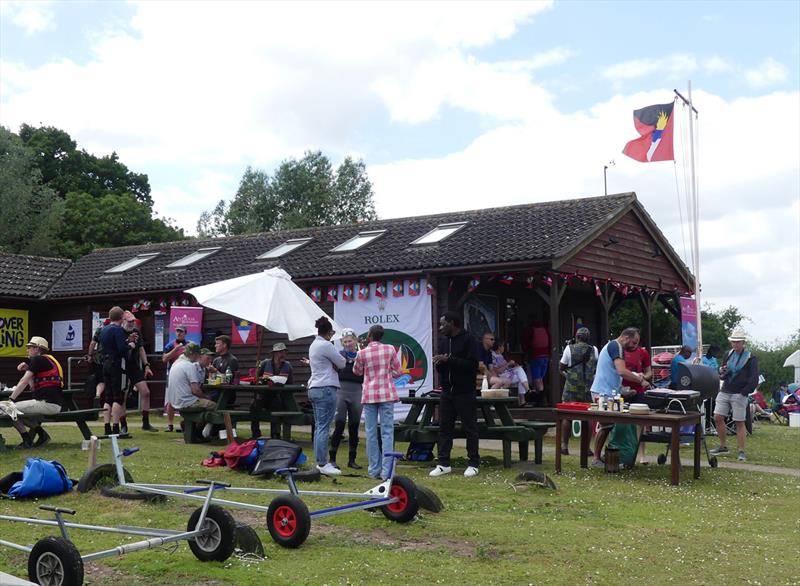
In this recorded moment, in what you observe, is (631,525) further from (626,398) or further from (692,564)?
(626,398)

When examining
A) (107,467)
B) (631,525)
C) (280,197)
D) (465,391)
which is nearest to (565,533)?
(631,525)

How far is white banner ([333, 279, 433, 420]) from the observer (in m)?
18.5

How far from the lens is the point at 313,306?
576 inches

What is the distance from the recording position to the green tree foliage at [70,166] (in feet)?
160

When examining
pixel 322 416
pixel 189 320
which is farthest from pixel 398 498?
pixel 189 320

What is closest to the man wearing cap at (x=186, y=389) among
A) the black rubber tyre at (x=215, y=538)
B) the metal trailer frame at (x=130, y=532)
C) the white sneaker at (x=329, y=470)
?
the white sneaker at (x=329, y=470)

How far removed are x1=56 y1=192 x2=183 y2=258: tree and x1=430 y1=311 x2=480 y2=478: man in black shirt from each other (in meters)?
33.7

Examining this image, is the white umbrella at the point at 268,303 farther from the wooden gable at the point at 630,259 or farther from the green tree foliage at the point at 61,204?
the green tree foliage at the point at 61,204

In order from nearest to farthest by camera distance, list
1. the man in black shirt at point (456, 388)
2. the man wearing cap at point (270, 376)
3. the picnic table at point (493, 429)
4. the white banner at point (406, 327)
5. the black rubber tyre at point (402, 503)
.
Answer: the black rubber tyre at point (402, 503)
the man in black shirt at point (456, 388)
the picnic table at point (493, 429)
the man wearing cap at point (270, 376)
the white banner at point (406, 327)

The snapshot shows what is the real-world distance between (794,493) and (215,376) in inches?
321

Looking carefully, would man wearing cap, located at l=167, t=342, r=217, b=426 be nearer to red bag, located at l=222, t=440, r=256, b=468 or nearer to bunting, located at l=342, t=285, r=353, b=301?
red bag, located at l=222, t=440, r=256, b=468

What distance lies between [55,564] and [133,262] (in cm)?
2012

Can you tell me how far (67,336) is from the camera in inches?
945

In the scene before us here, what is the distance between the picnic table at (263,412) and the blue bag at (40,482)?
3888 millimetres
